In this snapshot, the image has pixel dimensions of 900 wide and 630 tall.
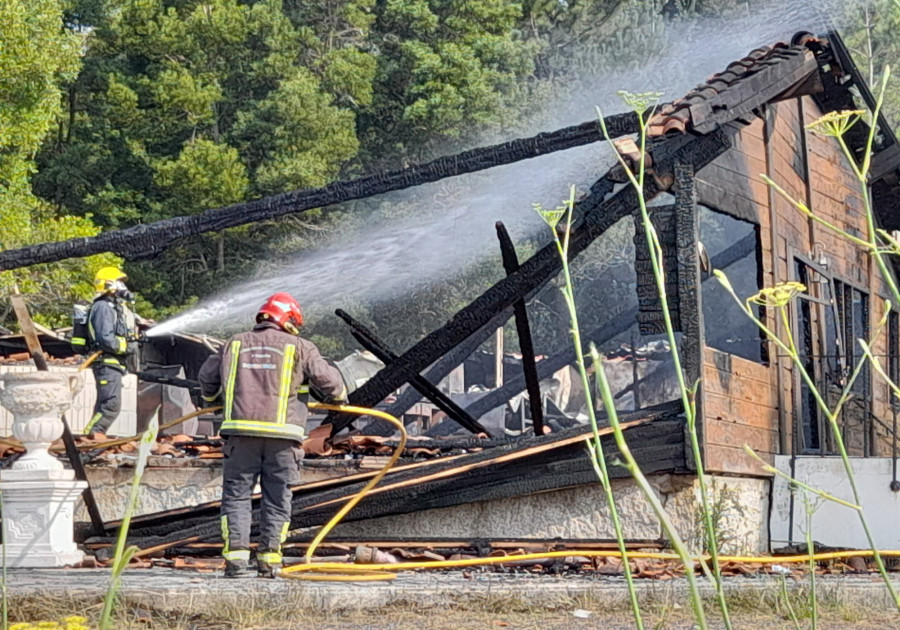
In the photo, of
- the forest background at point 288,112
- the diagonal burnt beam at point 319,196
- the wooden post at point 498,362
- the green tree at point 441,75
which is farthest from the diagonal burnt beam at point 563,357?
the green tree at point 441,75

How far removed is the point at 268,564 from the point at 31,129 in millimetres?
23111

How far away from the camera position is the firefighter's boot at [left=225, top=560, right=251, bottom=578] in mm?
8297

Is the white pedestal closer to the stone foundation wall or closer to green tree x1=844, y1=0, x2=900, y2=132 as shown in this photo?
the stone foundation wall

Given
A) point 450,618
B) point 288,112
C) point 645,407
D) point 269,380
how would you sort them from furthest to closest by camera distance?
point 288,112 < point 645,407 < point 269,380 < point 450,618

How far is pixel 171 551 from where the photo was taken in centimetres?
1016

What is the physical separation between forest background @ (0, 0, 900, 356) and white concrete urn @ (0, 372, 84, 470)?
85.7 feet

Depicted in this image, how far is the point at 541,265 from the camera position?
10.4m

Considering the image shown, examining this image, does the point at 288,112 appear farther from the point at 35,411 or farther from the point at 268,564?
the point at 268,564

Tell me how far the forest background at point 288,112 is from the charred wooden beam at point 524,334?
2474 centimetres

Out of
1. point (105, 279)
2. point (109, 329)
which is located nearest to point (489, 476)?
point (109, 329)

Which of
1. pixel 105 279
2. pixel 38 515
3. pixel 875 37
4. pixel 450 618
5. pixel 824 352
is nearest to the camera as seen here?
pixel 450 618

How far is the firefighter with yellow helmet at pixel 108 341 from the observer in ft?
45.0

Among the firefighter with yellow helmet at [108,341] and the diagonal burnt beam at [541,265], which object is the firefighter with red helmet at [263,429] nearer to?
the diagonal burnt beam at [541,265]

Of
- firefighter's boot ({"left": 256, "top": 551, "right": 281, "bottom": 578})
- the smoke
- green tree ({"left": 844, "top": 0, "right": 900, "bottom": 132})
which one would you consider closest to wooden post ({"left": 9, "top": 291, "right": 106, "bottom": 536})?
firefighter's boot ({"left": 256, "top": 551, "right": 281, "bottom": 578})
